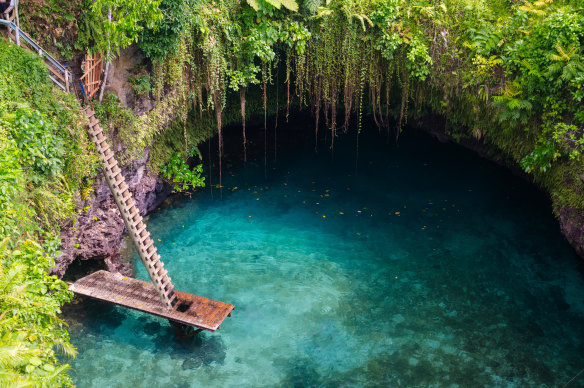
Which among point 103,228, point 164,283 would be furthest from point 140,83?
point 164,283

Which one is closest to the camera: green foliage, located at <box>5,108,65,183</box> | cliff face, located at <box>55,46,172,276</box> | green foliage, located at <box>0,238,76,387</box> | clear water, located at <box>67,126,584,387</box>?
green foliage, located at <box>0,238,76,387</box>

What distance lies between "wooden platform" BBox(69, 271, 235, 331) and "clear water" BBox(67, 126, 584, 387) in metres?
0.61

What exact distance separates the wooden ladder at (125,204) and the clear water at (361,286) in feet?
4.01

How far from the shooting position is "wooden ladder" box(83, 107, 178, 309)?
25.5 ft

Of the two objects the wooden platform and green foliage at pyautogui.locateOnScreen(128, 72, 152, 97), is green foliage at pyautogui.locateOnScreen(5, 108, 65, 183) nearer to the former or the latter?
the wooden platform

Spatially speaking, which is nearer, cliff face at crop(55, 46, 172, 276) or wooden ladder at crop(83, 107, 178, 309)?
wooden ladder at crop(83, 107, 178, 309)

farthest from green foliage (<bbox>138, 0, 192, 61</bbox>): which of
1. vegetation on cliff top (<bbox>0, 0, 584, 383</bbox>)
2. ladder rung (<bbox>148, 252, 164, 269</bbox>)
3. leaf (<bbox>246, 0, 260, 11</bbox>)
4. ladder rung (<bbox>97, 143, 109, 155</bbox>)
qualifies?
ladder rung (<bbox>148, 252, 164, 269</bbox>)

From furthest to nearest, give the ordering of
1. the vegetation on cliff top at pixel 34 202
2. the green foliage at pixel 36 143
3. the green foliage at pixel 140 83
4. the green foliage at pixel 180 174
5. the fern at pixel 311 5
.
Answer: the green foliage at pixel 180 174 < the fern at pixel 311 5 < the green foliage at pixel 140 83 < the green foliage at pixel 36 143 < the vegetation on cliff top at pixel 34 202

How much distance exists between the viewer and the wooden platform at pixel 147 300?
25.6 ft

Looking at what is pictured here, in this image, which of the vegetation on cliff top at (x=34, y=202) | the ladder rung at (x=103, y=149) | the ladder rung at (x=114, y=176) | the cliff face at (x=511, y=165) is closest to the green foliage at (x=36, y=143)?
the vegetation on cliff top at (x=34, y=202)

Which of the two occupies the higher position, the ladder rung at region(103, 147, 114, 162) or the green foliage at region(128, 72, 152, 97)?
the green foliage at region(128, 72, 152, 97)

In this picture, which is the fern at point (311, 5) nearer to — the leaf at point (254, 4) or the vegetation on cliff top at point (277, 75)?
the vegetation on cliff top at point (277, 75)

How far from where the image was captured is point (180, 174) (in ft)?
39.9

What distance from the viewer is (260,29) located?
1040cm
